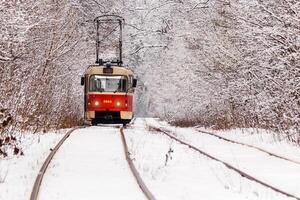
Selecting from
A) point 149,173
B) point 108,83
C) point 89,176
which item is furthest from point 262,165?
point 108,83

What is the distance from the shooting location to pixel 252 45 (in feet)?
63.9

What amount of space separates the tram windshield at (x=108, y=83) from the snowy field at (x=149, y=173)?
1143 centimetres

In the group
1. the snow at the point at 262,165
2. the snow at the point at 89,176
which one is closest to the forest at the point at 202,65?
the snow at the point at 262,165

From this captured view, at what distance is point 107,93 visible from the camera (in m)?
28.9

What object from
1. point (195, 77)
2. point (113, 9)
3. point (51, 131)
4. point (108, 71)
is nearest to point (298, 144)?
point (51, 131)

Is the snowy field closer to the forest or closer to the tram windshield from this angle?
the forest

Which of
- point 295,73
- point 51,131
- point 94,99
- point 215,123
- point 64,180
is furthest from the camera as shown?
point 215,123

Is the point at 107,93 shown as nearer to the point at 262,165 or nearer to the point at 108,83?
the point at 108,83

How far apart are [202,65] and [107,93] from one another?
535cm

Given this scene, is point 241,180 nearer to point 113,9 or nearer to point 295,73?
point 295,73

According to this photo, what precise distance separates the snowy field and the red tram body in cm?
1109

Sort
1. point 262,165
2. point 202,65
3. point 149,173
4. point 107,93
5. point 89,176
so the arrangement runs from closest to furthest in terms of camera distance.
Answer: point 89,176 < point 149,173 < point 262,165 < point 107,93 < point 202,65

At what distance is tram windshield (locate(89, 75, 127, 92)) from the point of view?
1137 inches

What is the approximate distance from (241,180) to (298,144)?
688 cm
